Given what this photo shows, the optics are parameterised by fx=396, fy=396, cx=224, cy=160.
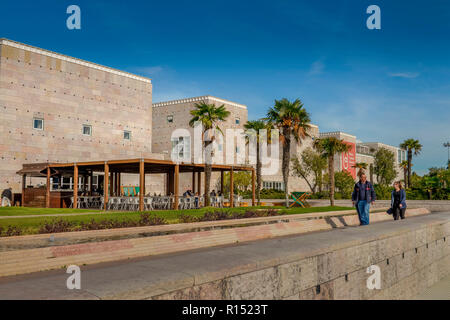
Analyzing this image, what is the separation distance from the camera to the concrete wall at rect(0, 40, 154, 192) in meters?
31.1

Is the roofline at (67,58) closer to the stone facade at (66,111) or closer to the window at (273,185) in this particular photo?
the stone facade at (66,111)

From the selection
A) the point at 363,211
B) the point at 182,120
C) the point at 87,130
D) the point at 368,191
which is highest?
the point at 182,120

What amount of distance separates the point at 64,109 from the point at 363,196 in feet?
96.1

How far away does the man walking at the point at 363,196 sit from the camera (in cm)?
1331

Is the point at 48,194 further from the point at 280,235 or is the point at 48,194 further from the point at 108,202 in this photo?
the point at 280,235

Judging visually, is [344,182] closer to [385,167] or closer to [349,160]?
[385,167]

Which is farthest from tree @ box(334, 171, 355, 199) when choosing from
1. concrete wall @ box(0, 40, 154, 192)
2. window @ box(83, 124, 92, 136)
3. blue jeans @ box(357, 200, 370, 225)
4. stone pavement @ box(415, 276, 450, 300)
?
blue jeans @ box(357, 200, 370, 225)

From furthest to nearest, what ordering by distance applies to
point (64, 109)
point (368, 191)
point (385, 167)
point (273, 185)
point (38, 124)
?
point (385, 167) → point (273, 185) → point (64, 109) → point (38, 124) → point (368, 191)

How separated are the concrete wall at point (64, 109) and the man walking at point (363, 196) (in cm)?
2706

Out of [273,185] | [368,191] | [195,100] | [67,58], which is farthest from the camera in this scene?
[273,185]

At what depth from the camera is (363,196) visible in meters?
13.5

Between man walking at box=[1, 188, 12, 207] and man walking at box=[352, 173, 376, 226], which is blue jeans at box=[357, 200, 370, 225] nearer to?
man walking at box=[352, 173, 376, 226]

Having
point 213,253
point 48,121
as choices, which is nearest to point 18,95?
point 48,121

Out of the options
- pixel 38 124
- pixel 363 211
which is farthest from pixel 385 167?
pixel 363 211
